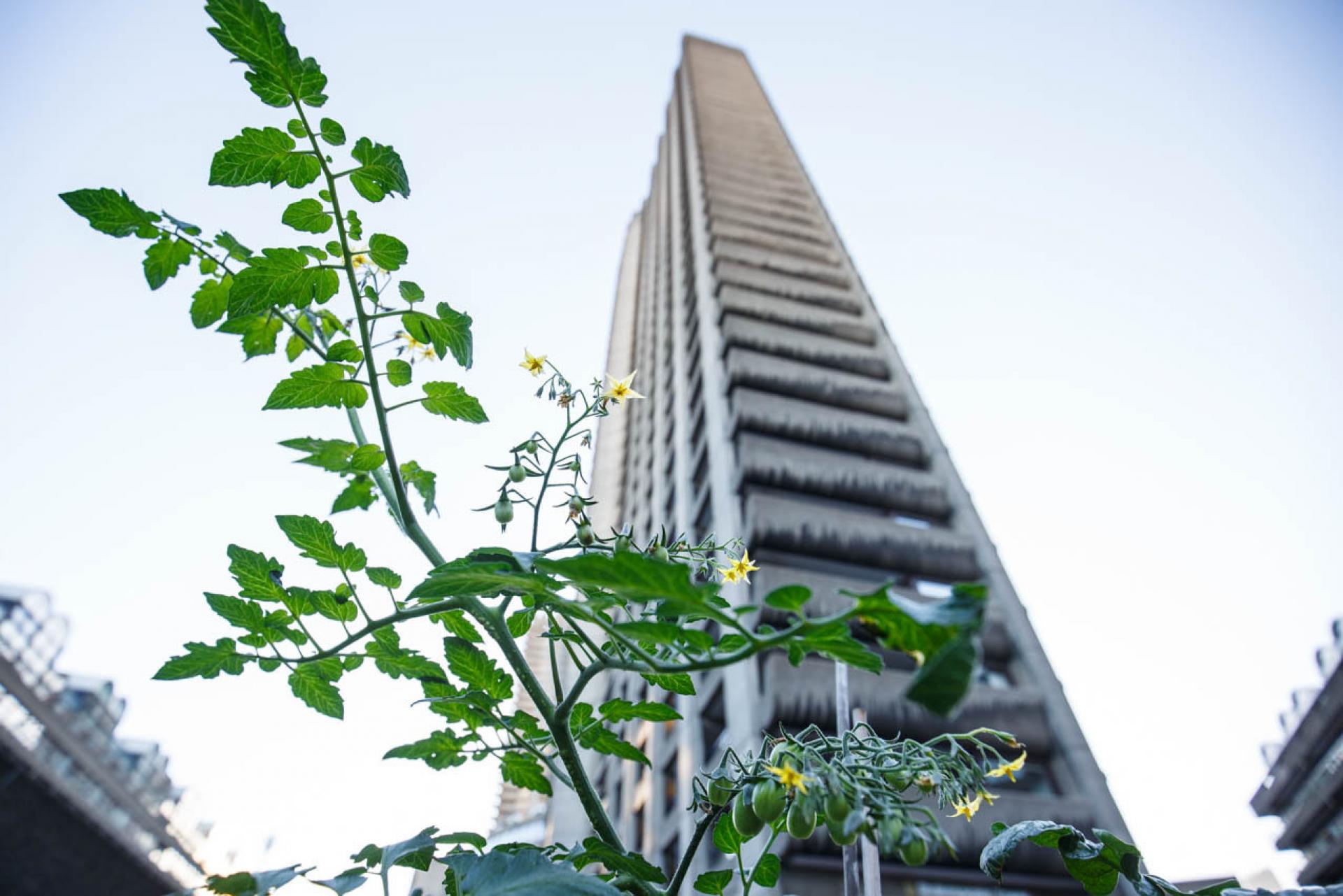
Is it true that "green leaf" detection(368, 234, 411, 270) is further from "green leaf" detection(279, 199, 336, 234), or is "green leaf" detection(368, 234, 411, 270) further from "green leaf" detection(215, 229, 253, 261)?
"green leaf" detection(215, 229, 253, 261)

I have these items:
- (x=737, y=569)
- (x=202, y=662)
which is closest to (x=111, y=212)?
(x=202, y=662)

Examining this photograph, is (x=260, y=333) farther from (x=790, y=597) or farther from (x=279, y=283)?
(x=790, y=597)

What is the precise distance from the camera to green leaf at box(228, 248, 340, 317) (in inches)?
42.0

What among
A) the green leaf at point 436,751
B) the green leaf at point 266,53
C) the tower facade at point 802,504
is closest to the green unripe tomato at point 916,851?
the green leaf at point 436,751

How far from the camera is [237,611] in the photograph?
1.10 metres

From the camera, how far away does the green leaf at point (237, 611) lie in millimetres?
1103

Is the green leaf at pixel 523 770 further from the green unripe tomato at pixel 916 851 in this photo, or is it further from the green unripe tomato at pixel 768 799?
the green unripe tomato at pixel 916 851

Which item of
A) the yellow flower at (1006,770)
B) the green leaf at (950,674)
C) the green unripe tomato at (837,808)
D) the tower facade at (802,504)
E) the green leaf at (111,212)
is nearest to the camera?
the green leaf at (950,674)

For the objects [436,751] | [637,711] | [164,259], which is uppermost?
[164,259]

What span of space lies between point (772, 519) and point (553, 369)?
1021 cm

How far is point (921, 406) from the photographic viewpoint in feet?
51.0

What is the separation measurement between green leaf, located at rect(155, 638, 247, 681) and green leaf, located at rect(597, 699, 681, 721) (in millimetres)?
575

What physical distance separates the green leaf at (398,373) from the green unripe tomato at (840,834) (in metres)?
1.04

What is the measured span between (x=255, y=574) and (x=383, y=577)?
190 millimetres
